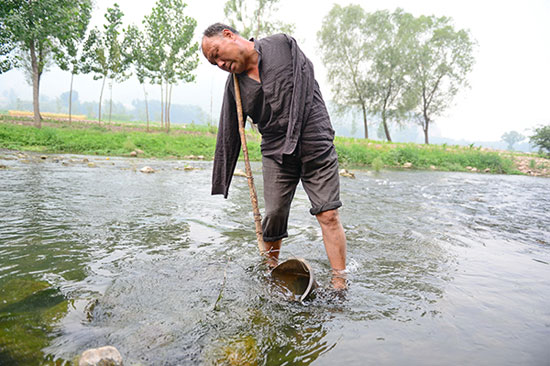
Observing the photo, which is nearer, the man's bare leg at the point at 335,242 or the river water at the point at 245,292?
the river water at the point at 245,292

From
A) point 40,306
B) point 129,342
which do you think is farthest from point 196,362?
point 40,306

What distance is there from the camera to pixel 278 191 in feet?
8.68

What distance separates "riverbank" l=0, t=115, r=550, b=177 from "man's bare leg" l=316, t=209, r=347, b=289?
12144 mm

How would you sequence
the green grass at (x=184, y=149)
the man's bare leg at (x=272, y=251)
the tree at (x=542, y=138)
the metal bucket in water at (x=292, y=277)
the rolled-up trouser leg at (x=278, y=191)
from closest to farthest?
the metal bucket in water at (x=292, y=277) < the rolled-up trouser leg at (x=278, y=191) < the man's bare leg at (x=272, y=251) < the green grass at (x=184, y=149) < the tree at (x=542, y=138)

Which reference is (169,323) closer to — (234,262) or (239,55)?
(234,262)

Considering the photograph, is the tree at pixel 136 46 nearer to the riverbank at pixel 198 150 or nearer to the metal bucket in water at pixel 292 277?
the riverbank at pixel 198 150

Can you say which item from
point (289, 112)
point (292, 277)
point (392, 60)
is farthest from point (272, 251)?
point (392, 60)

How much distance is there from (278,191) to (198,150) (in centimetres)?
1414

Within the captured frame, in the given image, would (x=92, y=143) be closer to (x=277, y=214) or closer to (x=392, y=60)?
(x=277, y=214)

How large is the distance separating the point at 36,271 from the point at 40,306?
0.63 m

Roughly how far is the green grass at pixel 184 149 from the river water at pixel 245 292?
34.2 feet

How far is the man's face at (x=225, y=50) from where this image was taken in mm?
2340

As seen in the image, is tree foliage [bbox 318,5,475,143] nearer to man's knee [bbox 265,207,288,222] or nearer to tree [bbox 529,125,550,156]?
tree [bbox 529,125,550,156]

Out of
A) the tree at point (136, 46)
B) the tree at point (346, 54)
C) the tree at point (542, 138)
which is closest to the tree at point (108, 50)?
the tree at point (136, 46)
